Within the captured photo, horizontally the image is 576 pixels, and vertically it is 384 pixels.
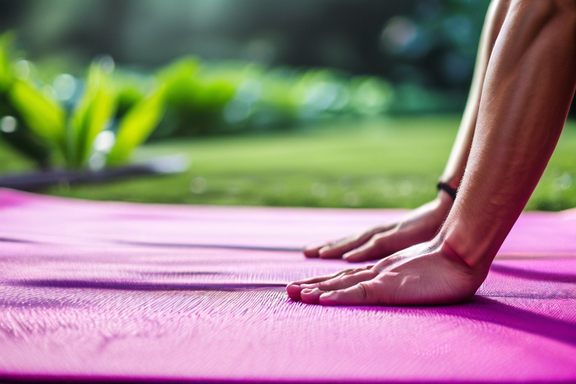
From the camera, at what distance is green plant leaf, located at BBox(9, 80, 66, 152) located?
2.35m

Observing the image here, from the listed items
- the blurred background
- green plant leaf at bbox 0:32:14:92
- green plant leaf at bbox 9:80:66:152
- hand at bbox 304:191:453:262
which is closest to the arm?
hand at bbox 304:191:453:262

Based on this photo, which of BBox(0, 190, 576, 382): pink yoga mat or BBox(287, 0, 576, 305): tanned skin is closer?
BBox(0, 190, 576, 382): pink yoga mat

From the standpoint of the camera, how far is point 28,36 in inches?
327

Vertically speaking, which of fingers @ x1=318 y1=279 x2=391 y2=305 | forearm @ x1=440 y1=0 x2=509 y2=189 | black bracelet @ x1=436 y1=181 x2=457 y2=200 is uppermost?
forearm @ x1=440 y1=0 x2=509 y2=189

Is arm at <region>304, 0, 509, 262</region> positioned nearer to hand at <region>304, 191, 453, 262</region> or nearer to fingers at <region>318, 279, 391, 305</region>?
hand at <region>304, 191, 453, 262</region>

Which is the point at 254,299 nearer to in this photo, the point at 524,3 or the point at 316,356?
the point at 316,356

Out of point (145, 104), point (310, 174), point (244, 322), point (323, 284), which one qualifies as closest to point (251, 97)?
point (145, 104)

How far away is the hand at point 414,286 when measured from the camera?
634mm

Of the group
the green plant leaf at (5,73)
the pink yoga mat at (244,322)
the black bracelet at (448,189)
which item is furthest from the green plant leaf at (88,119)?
the black bracelet at (448,189)

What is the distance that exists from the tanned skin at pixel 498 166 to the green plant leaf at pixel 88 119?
84.3 inches

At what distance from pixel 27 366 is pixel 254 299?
0.27m

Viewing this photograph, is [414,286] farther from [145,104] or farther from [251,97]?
[251,97]

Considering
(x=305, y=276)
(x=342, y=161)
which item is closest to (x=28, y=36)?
(x=342, y=161)

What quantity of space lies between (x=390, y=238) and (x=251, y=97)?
15.9ft
